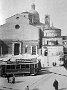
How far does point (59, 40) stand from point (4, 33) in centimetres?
111

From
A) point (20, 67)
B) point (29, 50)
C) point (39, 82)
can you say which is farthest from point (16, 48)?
point (39, 82)

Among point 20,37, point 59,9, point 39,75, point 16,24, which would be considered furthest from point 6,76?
point 59,9

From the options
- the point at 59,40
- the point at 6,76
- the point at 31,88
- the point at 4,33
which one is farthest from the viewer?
the point at 59,40

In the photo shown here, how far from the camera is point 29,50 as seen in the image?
336cm

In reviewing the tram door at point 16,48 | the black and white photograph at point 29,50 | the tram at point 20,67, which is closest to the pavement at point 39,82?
the black and white photograph at point 29,50

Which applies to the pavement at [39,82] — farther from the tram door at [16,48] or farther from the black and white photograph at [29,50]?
the tram door at [16,48]

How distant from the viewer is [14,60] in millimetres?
3201

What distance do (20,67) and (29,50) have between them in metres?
0.37

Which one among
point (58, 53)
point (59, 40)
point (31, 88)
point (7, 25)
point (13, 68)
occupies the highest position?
point (7, 25)

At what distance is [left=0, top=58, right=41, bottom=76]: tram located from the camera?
10.1ft

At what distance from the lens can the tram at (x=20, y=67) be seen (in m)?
3.08

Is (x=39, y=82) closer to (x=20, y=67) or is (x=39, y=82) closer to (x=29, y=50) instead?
(x=20, y=67)

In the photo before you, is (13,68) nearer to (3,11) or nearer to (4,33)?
(4,33)

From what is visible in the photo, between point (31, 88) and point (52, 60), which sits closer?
point (31, 88)
